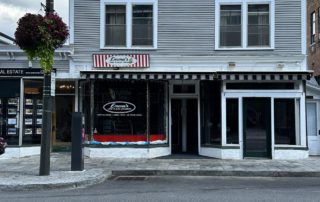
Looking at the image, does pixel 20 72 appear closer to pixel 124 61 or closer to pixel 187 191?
pixel 124 61

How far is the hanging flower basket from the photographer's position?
12.4 m

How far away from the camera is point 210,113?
59.0ft

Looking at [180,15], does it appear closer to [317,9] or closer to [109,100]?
[109,100]

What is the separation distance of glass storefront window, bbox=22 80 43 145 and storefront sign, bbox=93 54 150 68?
8.43 feet

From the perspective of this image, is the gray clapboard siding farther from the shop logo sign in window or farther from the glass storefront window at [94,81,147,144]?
the shop logo sign in window

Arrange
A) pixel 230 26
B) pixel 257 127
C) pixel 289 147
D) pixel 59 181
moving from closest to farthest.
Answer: pixel 59 181 < pixel 289 147 < pixel 257 127 < pixel 230 26

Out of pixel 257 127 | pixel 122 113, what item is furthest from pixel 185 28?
pixel 257 127

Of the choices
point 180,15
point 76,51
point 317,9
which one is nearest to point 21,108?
point 76,51

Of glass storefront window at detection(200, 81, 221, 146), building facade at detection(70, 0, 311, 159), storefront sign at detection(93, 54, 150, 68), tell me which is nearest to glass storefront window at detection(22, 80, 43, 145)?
building facade at detection(70, 0, 311, 159)

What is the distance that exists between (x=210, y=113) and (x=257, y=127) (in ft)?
5.99

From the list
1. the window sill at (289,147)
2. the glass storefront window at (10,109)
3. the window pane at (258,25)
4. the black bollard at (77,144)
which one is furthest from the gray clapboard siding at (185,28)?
the black bollard at (77,144)

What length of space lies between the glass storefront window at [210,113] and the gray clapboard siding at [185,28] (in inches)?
52.5

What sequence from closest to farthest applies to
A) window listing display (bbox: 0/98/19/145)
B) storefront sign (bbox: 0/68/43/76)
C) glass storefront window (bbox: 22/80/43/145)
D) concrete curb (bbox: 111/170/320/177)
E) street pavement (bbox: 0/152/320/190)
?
street pavement (bbox: 0/152/320/190)
concrete curb (bbox: 111/170/320/177)
window listing display (bbox: 0/98/19/145)
storefront sign (bbox: 0/68/43/76)
glass storefront window (bbox: 22/80/43/145)

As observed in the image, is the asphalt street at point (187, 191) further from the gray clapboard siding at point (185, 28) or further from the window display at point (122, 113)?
the gray clapboard siding at point (185, 28)
